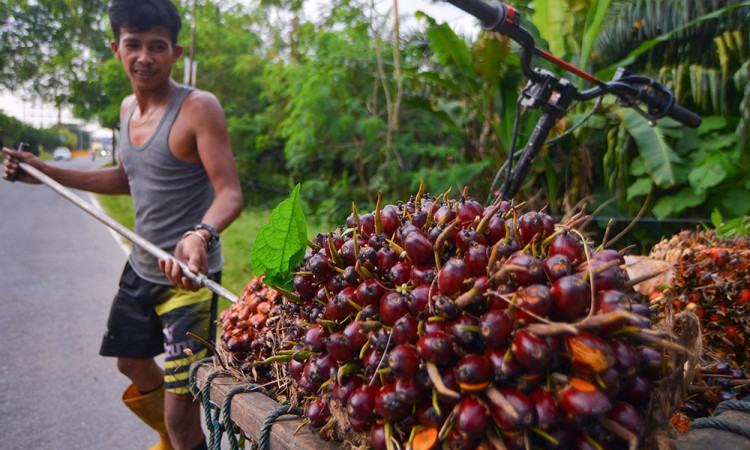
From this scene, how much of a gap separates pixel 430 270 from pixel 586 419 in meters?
0.33

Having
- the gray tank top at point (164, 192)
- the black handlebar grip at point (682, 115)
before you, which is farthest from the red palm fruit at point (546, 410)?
the gray tank top at point (164, 192)

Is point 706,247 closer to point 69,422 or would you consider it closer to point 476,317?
point 476,317

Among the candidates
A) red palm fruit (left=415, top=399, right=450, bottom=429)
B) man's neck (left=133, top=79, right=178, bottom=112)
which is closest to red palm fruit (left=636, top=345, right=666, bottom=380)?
red palm fruit (left=415, top=399, right=450, bottom=429)

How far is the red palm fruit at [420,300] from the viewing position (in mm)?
912

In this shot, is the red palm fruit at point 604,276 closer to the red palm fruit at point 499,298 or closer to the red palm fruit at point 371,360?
the red palm fruit at point 499,298

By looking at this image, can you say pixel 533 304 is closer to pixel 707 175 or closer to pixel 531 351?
pixel 531 351

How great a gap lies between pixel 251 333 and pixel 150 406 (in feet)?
4.83

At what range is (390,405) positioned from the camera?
867 mm

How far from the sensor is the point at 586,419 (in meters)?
0.77

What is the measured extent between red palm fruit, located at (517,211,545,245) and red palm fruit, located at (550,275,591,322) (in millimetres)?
151

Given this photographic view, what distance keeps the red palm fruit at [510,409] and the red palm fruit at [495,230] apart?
28 cm

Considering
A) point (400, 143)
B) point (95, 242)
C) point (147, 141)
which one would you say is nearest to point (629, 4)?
point (400, 143)

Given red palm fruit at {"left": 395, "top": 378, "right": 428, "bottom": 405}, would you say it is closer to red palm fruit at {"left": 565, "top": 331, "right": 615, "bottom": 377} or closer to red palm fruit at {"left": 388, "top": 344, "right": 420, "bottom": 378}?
red palm fruit at {"left": 388, "top": 344, "right": 420, "bottom": 378}

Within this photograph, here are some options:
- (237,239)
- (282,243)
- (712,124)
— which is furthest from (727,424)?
(237,239)
